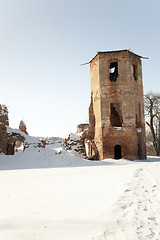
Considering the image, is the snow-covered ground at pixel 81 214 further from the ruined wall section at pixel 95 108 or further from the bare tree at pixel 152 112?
the bare tree at pixel 152 112

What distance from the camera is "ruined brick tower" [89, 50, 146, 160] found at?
1691 centimetres

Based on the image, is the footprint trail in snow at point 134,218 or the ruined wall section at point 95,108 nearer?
the footprint trail in snow at point 134,218

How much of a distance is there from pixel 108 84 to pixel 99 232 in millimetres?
16140

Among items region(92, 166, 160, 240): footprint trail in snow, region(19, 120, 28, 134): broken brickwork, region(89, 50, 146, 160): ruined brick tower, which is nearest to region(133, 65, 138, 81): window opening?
region(89, 50, 146, 160): ruined brick tower

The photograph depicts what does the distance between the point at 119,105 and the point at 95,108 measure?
2328 mm

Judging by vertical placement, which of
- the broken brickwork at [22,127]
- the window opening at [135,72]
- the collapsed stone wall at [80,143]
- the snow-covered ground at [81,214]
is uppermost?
the window opening at [135,72]

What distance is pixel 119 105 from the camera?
1762cm

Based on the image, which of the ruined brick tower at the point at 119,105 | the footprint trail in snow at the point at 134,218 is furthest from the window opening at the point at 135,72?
the footprint trail in snow at the point at 134,218

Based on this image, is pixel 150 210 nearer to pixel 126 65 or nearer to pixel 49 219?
pixel 49 219

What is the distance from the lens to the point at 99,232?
2438 millimetres

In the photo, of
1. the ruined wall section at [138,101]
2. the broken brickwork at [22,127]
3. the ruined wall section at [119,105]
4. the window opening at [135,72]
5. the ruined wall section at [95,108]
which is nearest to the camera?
the ruined wall section at [119,105]

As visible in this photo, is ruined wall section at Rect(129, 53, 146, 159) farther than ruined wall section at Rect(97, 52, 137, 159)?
Yes

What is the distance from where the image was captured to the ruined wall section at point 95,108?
57.4ft

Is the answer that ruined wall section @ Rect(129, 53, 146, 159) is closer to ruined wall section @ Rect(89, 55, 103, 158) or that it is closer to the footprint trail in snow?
ruined wall section @ Rect(89, 55, 103, 158)
